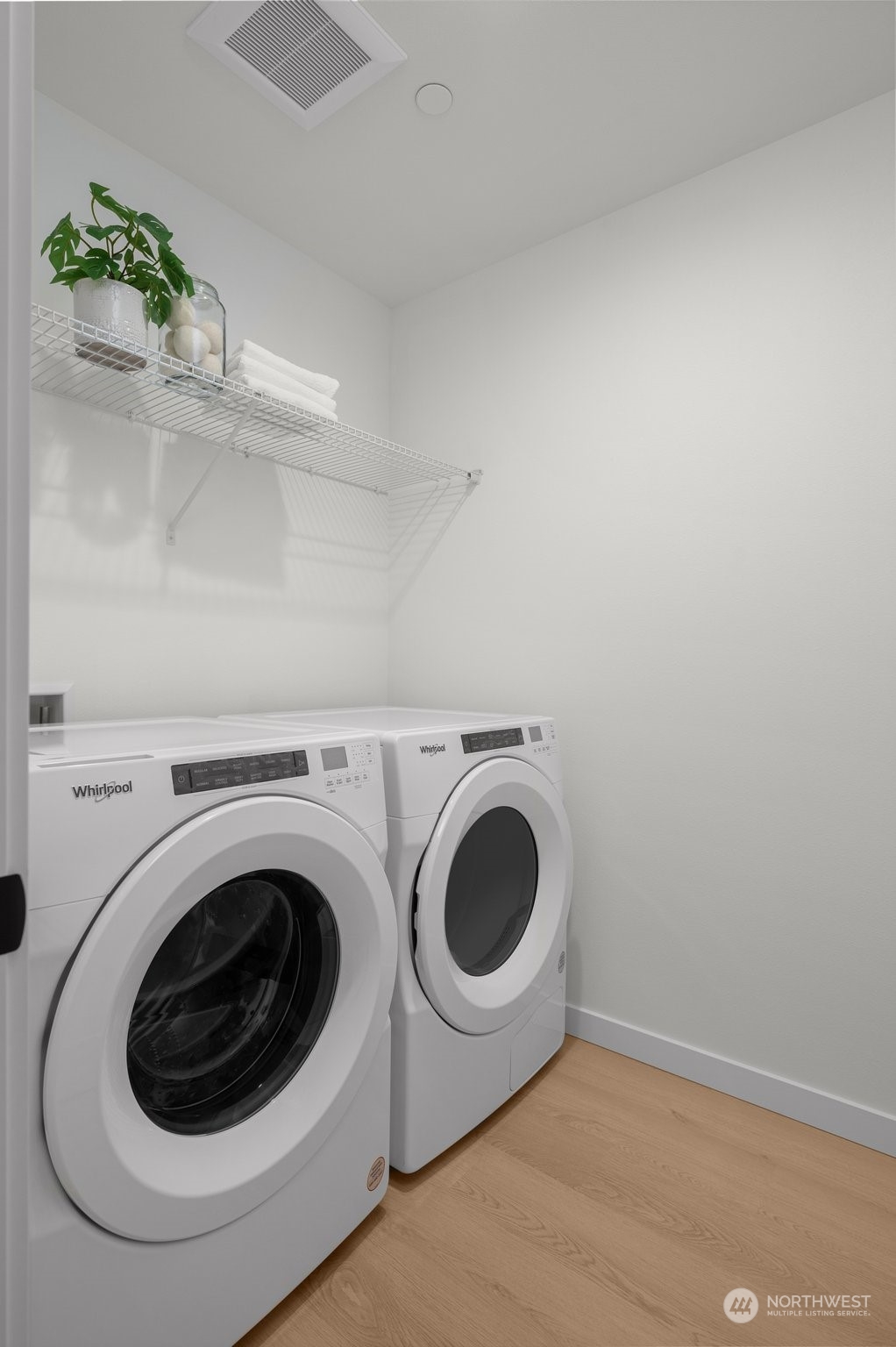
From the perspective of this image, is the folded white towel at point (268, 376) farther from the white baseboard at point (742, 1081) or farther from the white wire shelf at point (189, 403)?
the white baseboard at point (742, 1081)

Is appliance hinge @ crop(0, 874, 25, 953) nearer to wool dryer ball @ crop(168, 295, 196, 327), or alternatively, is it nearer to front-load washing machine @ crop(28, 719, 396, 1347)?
front-load washing machine @ crop(28, 719, 396, 1347)

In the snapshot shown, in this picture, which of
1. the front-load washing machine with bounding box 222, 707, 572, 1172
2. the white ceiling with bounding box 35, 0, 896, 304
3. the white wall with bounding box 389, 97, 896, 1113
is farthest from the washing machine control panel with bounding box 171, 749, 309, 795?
the white ceiling with bounding box 35, 0, 896, 304

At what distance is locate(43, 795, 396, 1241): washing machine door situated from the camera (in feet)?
2.80

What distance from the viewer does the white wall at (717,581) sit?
5.30 ft

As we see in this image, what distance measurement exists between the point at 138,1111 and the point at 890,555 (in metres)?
1.77

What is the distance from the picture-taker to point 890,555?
1.58 m

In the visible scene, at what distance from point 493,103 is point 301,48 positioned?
45cm

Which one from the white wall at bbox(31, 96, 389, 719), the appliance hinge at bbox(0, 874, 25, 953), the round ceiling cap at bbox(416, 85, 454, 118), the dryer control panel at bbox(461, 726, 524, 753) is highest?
the round ceiling cap at bbox(416, 85, 454, 118)

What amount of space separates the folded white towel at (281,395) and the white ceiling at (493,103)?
2.01 feet

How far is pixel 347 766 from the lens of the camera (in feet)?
4.05

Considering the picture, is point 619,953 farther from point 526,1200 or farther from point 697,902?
point 526,1200

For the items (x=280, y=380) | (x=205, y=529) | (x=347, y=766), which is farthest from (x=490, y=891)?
(x=280, y=380)

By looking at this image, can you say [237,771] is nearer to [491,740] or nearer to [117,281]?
[491,740]

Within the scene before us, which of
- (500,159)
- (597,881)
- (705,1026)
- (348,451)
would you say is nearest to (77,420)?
(348,451)
